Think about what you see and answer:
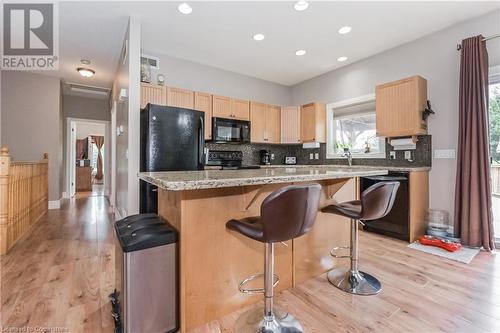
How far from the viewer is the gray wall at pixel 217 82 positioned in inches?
156

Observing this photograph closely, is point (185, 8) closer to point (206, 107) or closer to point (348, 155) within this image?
point (206, 107)

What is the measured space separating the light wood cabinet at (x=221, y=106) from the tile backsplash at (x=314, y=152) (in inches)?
22.7

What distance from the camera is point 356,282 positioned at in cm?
189

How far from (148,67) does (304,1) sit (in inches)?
92.7

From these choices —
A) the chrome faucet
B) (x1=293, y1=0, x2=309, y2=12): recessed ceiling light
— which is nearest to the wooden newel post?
(x1=293, y1=0, x2=309, y2=12): recessed ceiling light

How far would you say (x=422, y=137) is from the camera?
3.29 m

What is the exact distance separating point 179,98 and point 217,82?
3.61ft

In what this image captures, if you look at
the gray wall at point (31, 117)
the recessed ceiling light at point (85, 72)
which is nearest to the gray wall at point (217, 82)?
the recessed ceiling light at point (85, 72)

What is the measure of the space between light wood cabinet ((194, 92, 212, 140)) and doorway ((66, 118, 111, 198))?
3904 mm

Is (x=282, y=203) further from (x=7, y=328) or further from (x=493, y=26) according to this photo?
(x=493, y=26)

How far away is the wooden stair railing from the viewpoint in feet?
8.43

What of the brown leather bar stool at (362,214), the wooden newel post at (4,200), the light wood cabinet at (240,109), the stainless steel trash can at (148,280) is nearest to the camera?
the stainless steel trash can at (148,280)

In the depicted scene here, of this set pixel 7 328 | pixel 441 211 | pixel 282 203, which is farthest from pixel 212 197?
pixel 441 211

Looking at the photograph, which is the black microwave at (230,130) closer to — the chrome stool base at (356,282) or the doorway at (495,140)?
the chrome stool base at (356,282)
